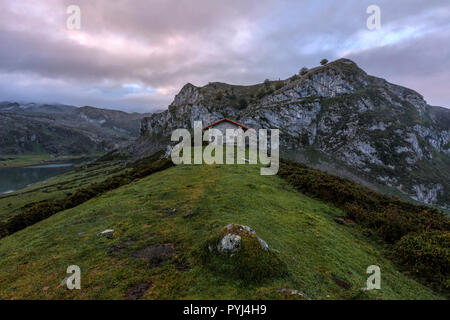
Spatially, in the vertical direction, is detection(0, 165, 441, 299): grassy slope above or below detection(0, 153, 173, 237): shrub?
above

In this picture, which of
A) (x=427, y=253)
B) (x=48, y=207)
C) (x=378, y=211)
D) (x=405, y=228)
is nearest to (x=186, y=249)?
(x=427, y=253)

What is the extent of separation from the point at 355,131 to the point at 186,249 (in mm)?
185044

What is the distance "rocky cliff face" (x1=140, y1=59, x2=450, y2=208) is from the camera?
448ft

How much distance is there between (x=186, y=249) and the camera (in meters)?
8.95

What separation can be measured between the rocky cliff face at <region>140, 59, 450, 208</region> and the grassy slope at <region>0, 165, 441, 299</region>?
459ft

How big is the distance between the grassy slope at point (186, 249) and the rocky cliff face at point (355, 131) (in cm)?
13985

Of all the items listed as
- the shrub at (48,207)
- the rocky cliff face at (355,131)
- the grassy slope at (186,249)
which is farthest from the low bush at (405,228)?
the rocky cliff face at (355,131)

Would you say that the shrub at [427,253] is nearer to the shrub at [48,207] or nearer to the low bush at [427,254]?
the low bush at [427,254]

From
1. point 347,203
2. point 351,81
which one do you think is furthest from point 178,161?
point 351,81

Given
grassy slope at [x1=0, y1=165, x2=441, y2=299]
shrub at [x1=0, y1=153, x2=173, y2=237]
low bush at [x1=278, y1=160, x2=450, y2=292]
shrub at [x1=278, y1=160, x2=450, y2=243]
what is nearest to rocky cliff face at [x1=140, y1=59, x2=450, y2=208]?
shrub at [x1=278, y1=160, x2=450, y2=243]

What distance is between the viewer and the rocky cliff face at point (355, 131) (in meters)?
137

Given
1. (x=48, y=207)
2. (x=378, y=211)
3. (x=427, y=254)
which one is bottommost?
(x=48, y=207)

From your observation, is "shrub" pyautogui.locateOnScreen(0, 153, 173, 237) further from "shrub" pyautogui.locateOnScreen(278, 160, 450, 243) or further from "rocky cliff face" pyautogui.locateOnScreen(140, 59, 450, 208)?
"rocky cliff face" pyautogui.locateOnScreen(140, 59, 450, 208)

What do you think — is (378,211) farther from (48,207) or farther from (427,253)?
(48,207)
